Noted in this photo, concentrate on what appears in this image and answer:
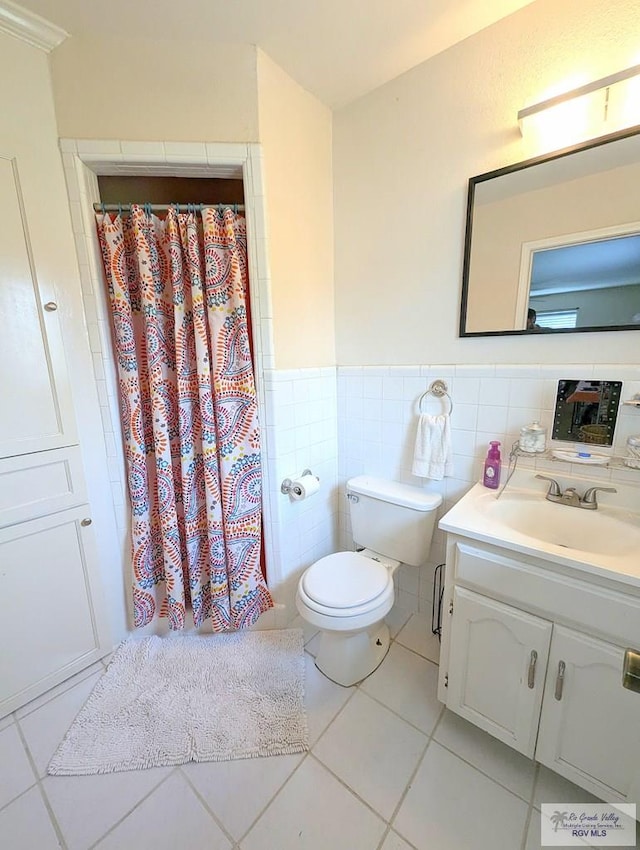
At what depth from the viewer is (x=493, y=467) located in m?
1.34

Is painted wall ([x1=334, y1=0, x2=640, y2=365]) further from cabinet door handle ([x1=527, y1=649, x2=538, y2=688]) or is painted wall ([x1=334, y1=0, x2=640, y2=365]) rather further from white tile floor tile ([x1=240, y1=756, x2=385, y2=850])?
white tile floor tile ([x1=240, y1=756, x2=385, y2=850])

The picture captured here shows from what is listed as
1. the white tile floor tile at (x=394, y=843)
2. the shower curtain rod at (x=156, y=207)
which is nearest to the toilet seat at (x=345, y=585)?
the white tile floor tile at (x=394, y=843)

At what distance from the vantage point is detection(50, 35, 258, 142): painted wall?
3.99 ft

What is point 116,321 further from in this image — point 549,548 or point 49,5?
point 549,548

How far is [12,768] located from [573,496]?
7.08 ft

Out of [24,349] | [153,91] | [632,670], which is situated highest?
[153,91]

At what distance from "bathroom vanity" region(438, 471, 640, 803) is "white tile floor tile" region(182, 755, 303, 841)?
24.7 inches

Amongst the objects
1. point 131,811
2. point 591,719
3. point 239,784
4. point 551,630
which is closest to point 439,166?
point 551,630

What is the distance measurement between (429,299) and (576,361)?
0.61 m

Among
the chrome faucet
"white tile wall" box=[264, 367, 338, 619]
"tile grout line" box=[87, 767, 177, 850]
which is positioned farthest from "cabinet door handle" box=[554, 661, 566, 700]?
"tile grout line" box=[87, 767, 177, 850]

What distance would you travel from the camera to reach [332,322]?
1786 mm

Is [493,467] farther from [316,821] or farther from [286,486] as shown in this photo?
[316,821]

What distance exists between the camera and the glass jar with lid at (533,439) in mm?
1246

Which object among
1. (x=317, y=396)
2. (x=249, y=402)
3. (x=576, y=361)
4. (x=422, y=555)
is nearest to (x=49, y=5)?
(x=249, y=402)
